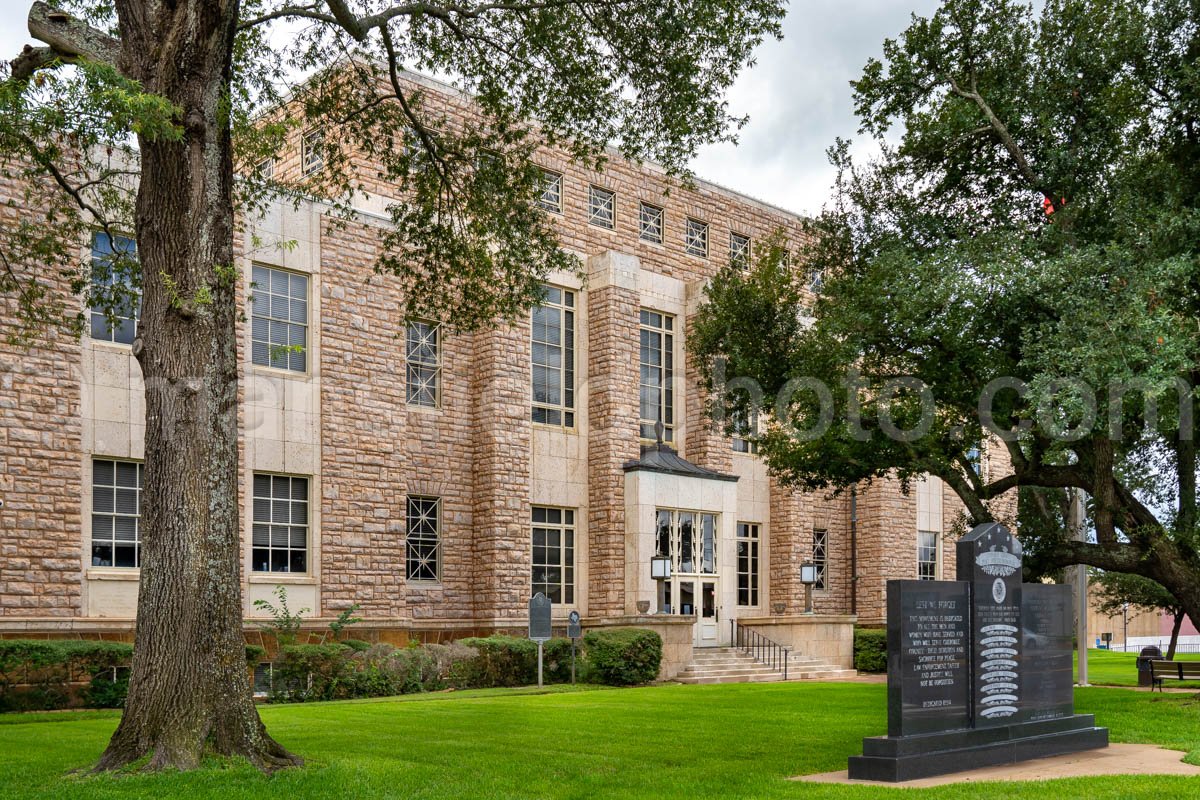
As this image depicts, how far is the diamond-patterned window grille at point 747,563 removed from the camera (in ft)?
109

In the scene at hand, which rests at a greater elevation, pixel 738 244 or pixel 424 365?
pixel 738 244

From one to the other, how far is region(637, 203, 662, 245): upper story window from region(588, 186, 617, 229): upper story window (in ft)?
3.11

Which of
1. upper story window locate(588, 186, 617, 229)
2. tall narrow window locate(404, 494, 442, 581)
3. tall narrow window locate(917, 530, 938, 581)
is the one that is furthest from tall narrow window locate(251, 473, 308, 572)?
tall narrow window locate(917, 530, 938, 581)

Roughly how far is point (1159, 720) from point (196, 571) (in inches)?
501

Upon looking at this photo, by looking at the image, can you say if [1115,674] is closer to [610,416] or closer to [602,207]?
[610,416]

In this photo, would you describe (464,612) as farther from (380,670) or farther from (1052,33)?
(1052,33)

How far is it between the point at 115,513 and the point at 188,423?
38.1 ft

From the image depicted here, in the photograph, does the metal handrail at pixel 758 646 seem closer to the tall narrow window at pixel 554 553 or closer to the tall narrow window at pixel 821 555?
the tall narrow window at pixel 554 553

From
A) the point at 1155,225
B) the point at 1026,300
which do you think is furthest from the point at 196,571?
the point at 1155,225

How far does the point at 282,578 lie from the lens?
926 inches

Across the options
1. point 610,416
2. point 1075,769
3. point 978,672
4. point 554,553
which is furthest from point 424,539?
point 1075,769

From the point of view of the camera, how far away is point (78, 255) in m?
20.8

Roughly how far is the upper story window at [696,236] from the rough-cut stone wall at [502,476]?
7.36m

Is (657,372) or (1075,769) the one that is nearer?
(1075,769)
